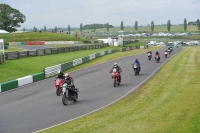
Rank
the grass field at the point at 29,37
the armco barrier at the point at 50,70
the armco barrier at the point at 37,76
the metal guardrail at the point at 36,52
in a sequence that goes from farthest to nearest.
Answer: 1. the grass field at the point at 29,37
2. the metal guardrail at the point at 36,52
3. the armco barrier at the point at 50,70
4. the armco barrier at the point at 37,76

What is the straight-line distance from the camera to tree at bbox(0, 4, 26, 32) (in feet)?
376

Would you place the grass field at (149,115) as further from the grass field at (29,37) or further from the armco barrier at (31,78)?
the grass field at (29,37)

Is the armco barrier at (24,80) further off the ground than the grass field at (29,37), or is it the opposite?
the grass field at (29,37)

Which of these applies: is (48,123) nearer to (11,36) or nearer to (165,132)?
(165,132)

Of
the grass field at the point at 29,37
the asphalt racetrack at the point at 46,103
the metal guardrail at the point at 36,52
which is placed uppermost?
the grass field at the point at 29,37

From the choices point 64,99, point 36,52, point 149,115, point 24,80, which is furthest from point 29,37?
point 149,115

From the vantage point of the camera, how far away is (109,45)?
268ft

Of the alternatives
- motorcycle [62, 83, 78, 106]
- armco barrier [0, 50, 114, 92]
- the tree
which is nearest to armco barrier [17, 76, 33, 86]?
armco barrier [0, 50, 114, 92]

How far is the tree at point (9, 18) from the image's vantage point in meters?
115

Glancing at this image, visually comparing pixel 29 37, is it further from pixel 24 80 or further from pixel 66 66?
pixel 24 80

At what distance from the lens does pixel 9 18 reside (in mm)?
115938

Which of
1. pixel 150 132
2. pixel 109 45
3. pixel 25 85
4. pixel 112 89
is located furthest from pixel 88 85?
pixel 109 45

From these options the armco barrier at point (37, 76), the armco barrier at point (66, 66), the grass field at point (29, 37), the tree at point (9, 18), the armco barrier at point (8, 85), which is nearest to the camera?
the armco barrier at point (8, 85)

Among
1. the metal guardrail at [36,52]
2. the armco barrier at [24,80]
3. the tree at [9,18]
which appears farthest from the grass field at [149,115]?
the tree at [9,18]
